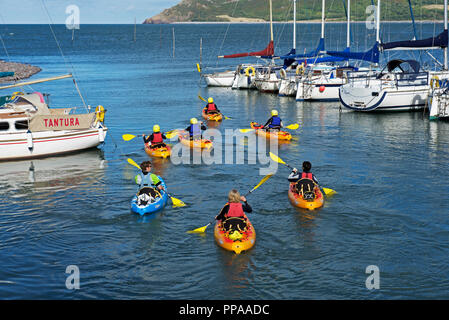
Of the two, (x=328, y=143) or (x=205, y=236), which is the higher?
(x=328, y=143)

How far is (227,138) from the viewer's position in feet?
106

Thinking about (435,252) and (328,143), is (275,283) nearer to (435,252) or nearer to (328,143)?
(435,252)

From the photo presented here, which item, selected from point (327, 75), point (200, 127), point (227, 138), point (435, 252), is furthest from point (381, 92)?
point (435, 252)

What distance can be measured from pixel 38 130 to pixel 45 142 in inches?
28.8

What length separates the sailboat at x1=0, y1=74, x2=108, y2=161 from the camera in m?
26.2

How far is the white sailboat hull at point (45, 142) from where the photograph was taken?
26.3 m

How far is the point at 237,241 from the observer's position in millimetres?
15562

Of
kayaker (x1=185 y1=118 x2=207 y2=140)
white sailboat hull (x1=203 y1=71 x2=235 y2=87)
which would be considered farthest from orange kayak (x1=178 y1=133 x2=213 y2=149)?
white sailboat hull (x1=203 y1=71 x2=235 y2=87)

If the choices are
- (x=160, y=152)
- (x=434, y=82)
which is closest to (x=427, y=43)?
(x=434, y=82)

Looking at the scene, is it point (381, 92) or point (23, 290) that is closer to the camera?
point (23, 290)

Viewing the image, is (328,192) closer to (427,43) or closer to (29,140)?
(29,140)

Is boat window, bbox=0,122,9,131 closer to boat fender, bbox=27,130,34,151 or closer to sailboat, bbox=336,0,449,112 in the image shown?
boat fender, bbox=27,130,34,151

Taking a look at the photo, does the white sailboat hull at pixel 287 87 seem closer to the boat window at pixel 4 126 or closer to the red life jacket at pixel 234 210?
the boat window at pixel 4 126
